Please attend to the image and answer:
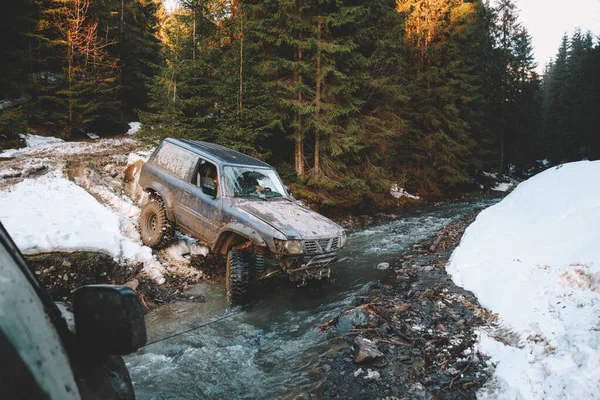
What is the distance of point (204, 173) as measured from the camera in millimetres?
6633

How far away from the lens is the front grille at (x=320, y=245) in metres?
5.32

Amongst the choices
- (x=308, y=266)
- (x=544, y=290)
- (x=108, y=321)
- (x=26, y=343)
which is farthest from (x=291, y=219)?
(x=26, y=343)

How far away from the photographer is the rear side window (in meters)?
6.68

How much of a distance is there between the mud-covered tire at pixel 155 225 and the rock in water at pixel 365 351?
14.9 ft

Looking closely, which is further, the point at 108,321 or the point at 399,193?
the point at 399,193

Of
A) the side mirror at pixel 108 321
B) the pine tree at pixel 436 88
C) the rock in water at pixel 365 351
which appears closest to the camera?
the side mirror at pixel 108 321

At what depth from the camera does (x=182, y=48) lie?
36.7 ft

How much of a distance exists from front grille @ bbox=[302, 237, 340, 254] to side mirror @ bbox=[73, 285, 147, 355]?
4.06 m

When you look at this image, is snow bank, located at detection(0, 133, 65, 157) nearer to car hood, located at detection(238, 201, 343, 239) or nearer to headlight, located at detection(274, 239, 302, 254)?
car hood, located at detection(238, 201, 343, 239)

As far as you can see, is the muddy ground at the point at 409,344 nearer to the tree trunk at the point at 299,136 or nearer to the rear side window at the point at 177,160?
the rear side window at the point at 177,160

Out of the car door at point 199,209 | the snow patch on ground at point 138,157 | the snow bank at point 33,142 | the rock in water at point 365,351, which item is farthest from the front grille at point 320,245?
the snow bank at point 33,142

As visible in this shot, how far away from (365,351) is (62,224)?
6.10 m

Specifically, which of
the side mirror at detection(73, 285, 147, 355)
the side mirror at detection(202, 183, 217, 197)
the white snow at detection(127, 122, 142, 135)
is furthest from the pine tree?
the side mirror at detection(73, 285, 147, 355)

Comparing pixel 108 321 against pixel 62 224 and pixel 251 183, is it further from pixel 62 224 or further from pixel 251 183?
pixel 62 224
